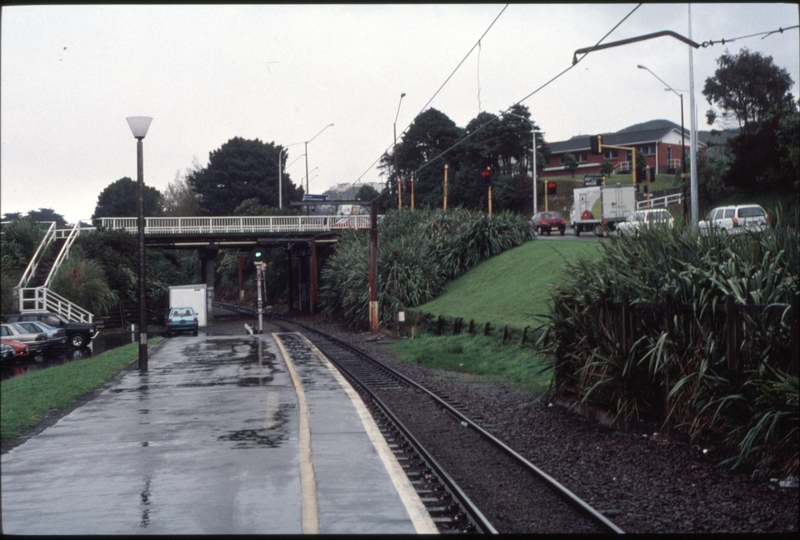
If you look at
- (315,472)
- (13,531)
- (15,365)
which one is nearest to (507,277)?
(15,365)

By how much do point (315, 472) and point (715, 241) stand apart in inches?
248

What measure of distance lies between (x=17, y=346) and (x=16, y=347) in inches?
7.8

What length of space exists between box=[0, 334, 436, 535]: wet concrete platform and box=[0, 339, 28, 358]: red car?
3491mm

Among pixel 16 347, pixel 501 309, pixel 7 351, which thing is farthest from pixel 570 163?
pixel 7 351

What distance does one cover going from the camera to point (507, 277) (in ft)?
121

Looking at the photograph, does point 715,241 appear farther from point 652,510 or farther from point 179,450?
point 179,450

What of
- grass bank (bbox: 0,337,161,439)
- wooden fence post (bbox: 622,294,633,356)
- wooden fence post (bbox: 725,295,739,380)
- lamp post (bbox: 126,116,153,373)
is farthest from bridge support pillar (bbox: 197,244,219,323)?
wooden fence post (bbox: 725,295,739,380)

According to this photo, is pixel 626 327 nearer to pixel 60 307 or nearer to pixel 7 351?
pixel 7 351

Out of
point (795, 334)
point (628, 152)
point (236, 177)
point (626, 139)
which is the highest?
point (626, 139)

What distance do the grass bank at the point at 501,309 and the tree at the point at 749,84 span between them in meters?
22.1

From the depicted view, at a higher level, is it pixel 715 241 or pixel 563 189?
pixel 563 189

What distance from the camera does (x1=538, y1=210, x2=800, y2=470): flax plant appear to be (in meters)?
8.80

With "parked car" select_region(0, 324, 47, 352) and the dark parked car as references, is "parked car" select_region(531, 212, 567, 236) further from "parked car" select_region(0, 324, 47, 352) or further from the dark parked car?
the dark parked car

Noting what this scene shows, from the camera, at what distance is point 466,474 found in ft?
32.0
